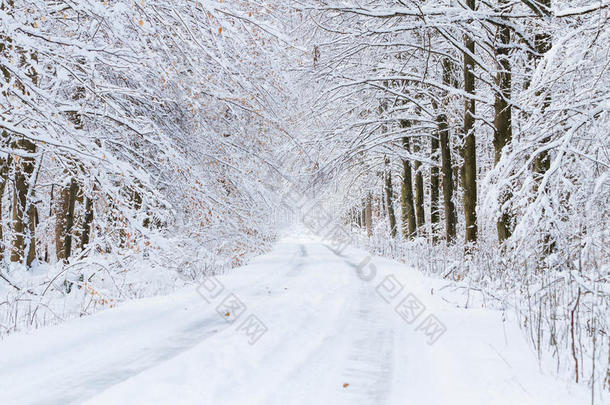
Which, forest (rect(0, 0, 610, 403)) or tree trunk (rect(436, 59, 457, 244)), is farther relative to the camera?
tree trunk (rect(436, 59, 457, 244))

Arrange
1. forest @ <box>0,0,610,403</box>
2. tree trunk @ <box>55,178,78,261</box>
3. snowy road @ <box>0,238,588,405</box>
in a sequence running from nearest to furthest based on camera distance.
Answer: snowy road @ <box>0,238,588,405</box> → forest @ <box>0,0,610,403</box> → tree trunk @ <box>55,178,78,261</box>

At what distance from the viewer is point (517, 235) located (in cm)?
470

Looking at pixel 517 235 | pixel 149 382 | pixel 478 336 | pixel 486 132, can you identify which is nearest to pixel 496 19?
pixel 517 235

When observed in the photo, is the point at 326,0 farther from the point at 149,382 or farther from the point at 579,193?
the point at 149,382

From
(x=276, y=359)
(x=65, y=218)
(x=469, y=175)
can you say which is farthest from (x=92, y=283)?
(x=469, y=175)

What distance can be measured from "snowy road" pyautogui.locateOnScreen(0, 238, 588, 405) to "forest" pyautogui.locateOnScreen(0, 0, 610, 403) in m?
0.47

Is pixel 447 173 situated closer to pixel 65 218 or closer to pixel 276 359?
pixel 276 359

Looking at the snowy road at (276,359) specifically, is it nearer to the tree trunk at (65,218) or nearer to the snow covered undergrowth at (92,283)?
the snow covered undergrowth at (92,283)

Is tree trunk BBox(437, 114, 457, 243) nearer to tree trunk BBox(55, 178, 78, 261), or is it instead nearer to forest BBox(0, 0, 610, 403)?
forest BBox(0, 0, 610, 403)

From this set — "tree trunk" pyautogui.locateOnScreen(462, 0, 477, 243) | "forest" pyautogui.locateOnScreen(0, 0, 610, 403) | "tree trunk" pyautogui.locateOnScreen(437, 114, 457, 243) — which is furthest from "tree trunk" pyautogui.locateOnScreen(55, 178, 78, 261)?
"tree trunk" pyautogui.locateOnScreen(437, 114, 457, 243)

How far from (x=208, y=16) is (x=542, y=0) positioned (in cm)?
693

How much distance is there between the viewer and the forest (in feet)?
14.2

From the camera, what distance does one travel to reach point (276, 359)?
11.4 feet

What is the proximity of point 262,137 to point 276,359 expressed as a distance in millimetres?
6277
